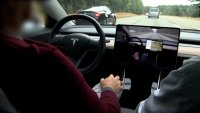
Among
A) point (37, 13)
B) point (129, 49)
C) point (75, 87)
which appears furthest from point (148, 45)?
point (37, 13)

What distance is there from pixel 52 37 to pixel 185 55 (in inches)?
45.8

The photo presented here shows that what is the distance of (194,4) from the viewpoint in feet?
8.59

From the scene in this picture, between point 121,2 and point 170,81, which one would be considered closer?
point 170,81

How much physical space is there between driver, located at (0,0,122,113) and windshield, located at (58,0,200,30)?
1759 millimetres

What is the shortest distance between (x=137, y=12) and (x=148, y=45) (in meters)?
0.70

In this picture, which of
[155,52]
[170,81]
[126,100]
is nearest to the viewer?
[170,81]

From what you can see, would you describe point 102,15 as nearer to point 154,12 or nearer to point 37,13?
point 154,12

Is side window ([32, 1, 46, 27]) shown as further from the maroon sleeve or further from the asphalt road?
the asphalt road

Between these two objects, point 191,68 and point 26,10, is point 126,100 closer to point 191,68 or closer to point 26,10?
point 191,68

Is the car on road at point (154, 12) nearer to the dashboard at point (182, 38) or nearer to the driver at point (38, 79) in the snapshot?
the dashboard at point (182, 38)

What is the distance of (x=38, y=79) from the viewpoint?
92cm

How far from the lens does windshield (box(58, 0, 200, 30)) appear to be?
306cm

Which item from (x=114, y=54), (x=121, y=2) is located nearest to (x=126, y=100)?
(x=114, y=54)

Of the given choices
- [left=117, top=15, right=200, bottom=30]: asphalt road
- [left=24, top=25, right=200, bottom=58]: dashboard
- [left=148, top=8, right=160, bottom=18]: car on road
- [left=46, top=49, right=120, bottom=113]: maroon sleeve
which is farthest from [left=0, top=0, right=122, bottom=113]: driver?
[left=148, top=8, right=160, bottom=18]: car on road
